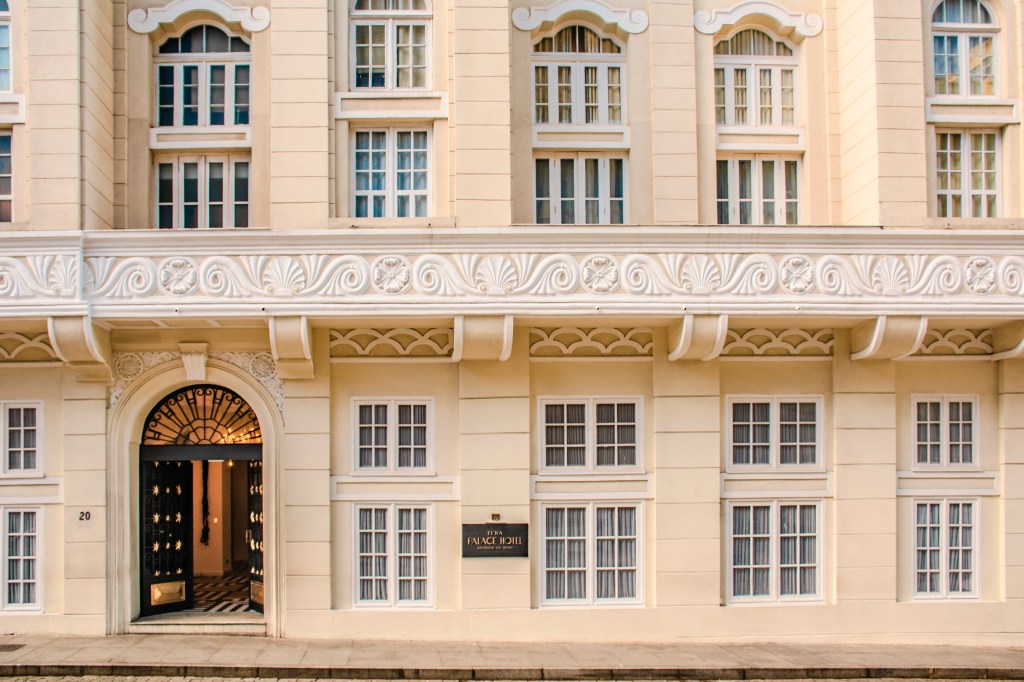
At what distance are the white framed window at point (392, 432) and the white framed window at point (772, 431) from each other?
4.84m

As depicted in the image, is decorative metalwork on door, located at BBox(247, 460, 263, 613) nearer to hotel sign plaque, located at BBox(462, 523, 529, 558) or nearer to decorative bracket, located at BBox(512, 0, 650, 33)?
hotel sign plaque, located at BBox(462, 523, 529, 558)

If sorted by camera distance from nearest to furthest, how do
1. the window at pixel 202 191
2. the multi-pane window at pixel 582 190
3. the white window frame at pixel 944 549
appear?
1. the white window frame at pixel 944 549
2. the window at pixel 202 191
3. the multi-pane window at pixel 582 190

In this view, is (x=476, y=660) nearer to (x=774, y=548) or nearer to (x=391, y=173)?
(x=774, y=548)

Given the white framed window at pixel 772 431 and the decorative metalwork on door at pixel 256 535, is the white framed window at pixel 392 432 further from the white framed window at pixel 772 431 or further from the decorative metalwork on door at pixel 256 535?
the white framed window at pixel 772 431

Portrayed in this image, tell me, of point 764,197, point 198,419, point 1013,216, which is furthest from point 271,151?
point 1013,216

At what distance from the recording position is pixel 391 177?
43.9 ft

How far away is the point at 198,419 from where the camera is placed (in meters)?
13.6

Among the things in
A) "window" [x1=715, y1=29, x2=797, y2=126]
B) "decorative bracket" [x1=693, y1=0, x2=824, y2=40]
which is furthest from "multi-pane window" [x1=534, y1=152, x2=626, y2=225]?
"decorative bracket" [x1=693, y1=0, x2=824, y2=40]

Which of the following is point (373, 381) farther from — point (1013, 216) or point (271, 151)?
point (1013, 216)

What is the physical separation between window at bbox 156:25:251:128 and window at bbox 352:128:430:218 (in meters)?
2.06

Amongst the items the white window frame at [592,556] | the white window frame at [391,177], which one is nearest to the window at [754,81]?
the white window frame at [391,177]

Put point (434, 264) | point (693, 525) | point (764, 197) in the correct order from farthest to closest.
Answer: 1. point (764, 197)
2. point (693, 525)
3. point (434, 264)

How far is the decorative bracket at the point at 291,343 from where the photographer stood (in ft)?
39.9

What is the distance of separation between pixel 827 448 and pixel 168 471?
34.5 ft
